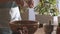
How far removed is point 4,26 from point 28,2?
0.30 meters

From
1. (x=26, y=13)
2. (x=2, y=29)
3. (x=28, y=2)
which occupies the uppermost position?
(x=28, y=2)

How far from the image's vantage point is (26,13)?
1.45 metres

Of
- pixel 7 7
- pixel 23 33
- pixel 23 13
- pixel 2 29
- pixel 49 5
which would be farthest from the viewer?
pixel 49 5

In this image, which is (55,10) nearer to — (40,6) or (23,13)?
(40,6)

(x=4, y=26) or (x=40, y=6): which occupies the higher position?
(x=40, y=6)

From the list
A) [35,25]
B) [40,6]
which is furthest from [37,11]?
[35,25]

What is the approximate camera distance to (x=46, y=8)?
5.24ft

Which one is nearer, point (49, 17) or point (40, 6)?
point (49, 17)

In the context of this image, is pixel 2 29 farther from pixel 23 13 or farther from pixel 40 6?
pixel 40 6

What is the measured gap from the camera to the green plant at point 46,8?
1597 mm

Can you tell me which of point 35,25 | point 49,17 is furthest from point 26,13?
point 35,25

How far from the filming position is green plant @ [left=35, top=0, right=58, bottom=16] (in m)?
1.60

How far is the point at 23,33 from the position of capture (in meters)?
0.86

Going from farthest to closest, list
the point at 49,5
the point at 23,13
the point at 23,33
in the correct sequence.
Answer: the point at 49,5, the point at 23,13, the point at 23,33
